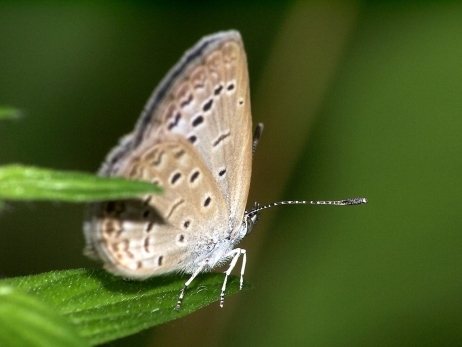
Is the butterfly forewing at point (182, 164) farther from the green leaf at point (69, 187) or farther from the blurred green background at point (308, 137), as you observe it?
the blurred green background at point (308, 137)

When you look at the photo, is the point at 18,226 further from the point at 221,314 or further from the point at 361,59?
the point at 361,59

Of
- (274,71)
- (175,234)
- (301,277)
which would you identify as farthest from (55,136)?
(175,234)

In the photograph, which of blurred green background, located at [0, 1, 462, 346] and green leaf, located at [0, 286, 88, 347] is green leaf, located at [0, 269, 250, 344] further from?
blurred green background, located at [0, 1, 462, 346]

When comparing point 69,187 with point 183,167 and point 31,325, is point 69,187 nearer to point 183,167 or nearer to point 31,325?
point 31,325

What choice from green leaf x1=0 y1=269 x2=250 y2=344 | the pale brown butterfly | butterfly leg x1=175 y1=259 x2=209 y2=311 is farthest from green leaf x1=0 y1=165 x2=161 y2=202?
butterfly leg x1=175 y1=259 x2=209 y2=311

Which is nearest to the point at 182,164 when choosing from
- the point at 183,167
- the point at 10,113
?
the point at 183,167
